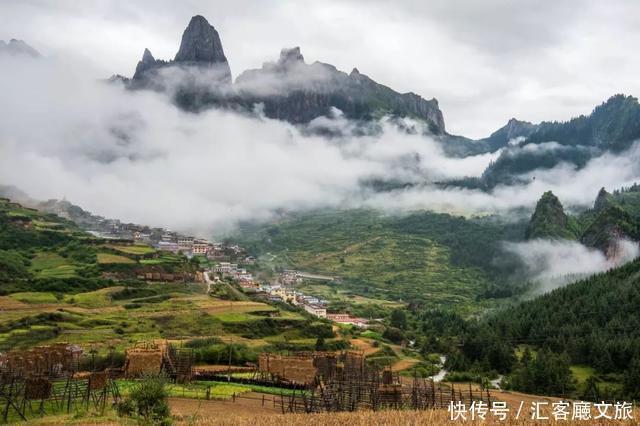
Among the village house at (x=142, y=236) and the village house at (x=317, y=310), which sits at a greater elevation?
the village house at (x=142, y=236)

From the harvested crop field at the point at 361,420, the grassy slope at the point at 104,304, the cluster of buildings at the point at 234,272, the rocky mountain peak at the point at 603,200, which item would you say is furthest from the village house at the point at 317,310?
the rocky mountain peak at the point at 603,200

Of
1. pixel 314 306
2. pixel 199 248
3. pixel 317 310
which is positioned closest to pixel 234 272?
pixel 199 248

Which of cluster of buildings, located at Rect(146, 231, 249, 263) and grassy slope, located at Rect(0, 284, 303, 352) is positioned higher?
cluster of buildings, located at Rect(146, 231, 249, 263)

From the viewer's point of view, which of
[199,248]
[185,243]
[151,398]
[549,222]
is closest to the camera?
[151,398]

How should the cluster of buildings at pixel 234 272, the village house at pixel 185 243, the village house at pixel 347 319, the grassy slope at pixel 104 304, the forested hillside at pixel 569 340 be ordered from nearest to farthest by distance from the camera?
the forested hillside at pixel 569 340 < the grassy slope at pixel 104 304 < the village house at pixel 347 319 < the cluster of buildings at pixel 234 272 < the village house at pixel 185 243

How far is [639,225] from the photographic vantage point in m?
127

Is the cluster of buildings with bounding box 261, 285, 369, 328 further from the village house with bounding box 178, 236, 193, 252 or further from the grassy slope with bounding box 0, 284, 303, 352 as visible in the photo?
the village house with bounding box 178, 236, 193, 252

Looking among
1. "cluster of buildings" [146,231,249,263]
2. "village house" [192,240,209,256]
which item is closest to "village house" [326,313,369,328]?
"cluster of buildings" [146,231,249,263]

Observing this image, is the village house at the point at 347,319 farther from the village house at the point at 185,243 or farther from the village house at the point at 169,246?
the village house at the point at 185,243

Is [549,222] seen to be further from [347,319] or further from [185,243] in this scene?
[185,243]

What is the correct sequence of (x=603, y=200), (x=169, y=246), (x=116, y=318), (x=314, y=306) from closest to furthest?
(x=116, y=318) → (x=314, y=306) → (x=169, y=246) → (x=603, y=200)

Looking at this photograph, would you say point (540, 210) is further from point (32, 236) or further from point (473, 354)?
point (32, 236)

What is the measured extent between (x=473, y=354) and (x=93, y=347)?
42.7 metres

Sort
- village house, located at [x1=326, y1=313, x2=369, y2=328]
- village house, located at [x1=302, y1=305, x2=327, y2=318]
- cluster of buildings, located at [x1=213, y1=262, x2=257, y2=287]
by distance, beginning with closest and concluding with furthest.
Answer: village house, located at [x1=326, y1=313, x2=369, y2=328] < village house, located at [x1=302, y1=305, x2=327, y2=318] < cluster of buildings, located at [x1=213, y1=262, x2=257, y2=287]
